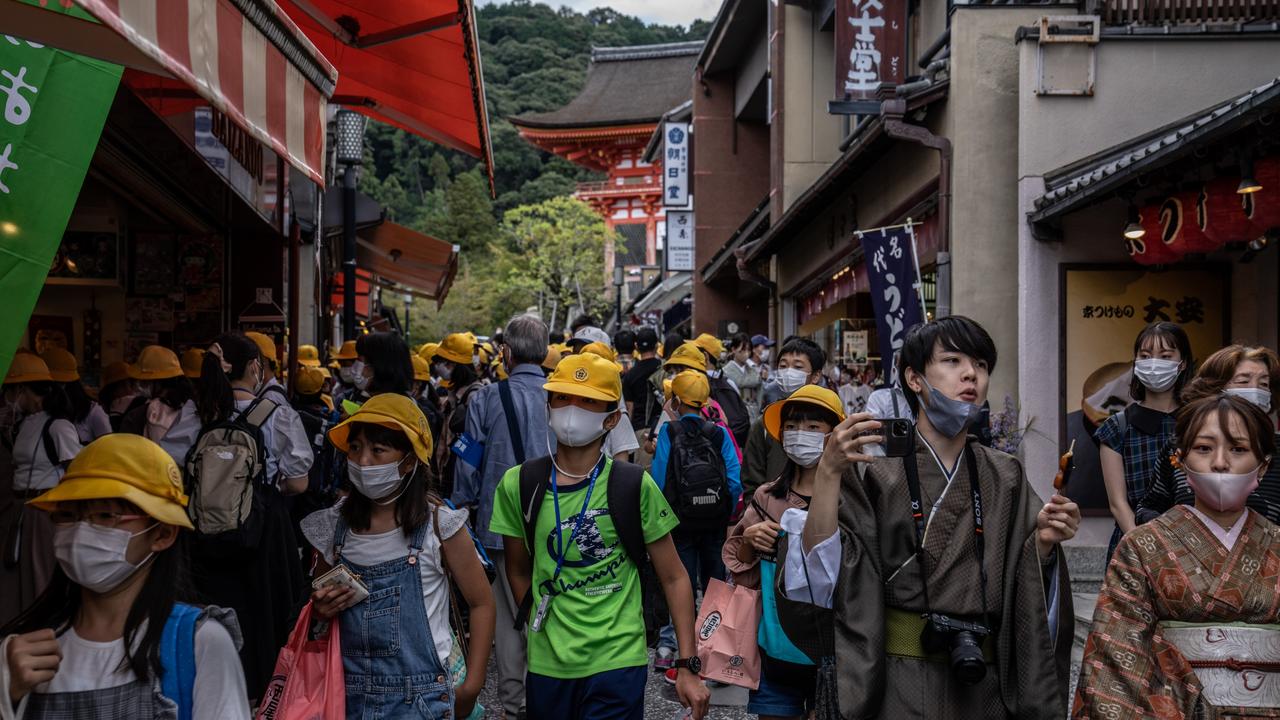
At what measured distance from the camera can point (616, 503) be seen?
172 inches

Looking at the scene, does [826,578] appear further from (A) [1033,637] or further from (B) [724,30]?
(B) [724,30]

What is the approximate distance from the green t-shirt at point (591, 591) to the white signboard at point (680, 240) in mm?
27347

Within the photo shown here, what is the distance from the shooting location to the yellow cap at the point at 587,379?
4.48 m

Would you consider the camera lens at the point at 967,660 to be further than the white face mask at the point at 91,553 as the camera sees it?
Yes

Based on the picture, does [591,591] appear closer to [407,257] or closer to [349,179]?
[349,179]

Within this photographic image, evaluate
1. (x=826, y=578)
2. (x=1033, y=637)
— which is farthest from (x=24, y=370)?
(x=1033, y=637)

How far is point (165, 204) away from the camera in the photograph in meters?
10.5

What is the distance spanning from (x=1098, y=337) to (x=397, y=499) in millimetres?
8544

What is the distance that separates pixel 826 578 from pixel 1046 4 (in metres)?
9.59

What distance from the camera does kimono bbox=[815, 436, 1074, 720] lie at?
11.4 feet

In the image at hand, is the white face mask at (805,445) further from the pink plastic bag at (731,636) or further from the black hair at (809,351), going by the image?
the black hair at (809,351)

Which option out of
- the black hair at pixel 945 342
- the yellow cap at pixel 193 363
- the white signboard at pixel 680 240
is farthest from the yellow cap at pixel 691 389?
the white signboard at pixel 680 240

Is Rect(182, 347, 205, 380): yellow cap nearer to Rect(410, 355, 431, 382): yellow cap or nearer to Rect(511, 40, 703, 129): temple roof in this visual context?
Rect(410, 355, 431, 382): yellow cap

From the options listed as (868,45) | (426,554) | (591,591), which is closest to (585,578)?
(591,591)
